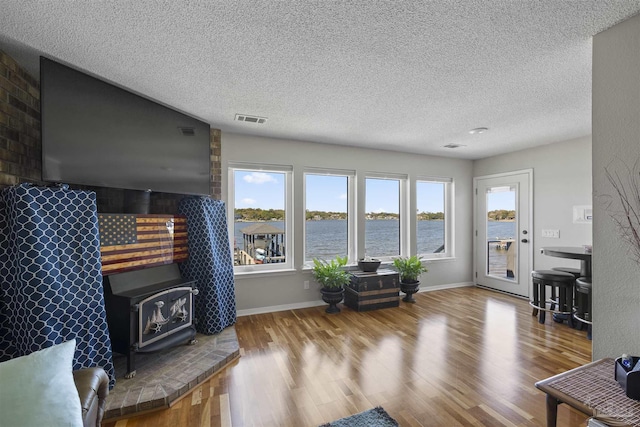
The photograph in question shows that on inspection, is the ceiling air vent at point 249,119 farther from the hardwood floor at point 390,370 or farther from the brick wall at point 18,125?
the hardwood floor at point 390,370

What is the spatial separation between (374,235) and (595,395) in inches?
138

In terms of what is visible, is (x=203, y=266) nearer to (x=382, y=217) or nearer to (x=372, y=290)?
(x=372, y=290)

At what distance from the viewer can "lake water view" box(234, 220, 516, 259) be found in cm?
434

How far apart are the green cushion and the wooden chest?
3.21 metres

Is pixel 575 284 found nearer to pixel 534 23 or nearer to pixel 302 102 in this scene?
pixel 534 23

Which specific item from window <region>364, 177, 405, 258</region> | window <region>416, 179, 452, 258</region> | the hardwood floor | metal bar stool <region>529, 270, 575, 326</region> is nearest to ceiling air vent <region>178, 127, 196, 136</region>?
the hardwood floor

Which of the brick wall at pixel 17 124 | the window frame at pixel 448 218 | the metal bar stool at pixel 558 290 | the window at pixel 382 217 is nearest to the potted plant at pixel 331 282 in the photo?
the window at pixel 382 217

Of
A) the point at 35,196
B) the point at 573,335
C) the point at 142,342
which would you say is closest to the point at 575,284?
the point at 573,335

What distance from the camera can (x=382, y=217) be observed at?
4809 millimetres

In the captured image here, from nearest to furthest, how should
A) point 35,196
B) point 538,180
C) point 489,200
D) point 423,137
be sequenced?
point 35,196
point 423,137
point 538,180
point 489,200

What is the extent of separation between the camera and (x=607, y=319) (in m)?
1.72

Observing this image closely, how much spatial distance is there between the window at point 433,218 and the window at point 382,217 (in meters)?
0.39

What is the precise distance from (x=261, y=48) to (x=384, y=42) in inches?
30.9

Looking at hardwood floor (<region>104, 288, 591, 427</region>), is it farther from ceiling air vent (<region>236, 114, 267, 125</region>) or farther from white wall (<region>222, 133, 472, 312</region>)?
ceiling air vent (<region>236, 114, 267, 125</region>)
